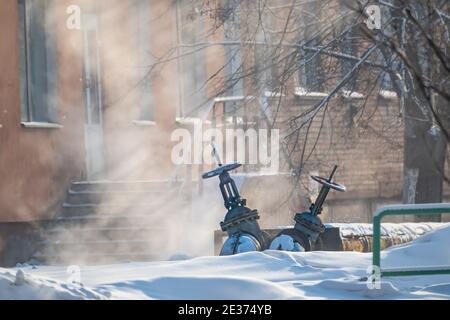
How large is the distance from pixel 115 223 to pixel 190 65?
14.6ft

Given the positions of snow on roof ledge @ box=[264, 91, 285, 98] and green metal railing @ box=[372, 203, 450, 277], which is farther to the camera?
snow on roof ledge @ box=[264, 91, 285, 98]

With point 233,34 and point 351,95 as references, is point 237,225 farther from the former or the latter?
point 233,34

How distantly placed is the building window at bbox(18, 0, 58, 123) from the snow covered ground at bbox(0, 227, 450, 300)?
7.25 meters

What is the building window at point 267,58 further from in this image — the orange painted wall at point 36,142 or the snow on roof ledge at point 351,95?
the orange painted wall at point 36,142

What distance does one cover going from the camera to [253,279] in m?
4.86

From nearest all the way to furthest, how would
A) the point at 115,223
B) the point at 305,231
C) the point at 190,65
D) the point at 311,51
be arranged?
the point at 305,231 → the point at 311,51 → the point at 115,223 → the point at 190,65

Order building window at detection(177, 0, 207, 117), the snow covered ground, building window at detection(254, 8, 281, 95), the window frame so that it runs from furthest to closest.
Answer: building window at detection(177, 0, 207, 117)
the window frame
building window at detection(254, 8, 281, 95)
the snow covered ground

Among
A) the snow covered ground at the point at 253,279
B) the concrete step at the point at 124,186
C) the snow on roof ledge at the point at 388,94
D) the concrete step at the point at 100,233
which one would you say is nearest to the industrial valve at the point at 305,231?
the snow covered ground at the point at 253,279

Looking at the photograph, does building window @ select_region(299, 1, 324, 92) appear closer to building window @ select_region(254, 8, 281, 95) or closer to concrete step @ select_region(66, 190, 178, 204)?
building window @ select_region(254, 8, 281, 95)

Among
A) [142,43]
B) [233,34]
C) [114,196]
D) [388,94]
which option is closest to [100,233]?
[114,196]

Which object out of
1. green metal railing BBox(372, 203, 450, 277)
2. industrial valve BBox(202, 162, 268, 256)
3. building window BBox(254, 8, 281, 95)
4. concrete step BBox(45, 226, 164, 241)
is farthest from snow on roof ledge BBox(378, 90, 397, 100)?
green metal railing BBox(372, 203, 450, 277)

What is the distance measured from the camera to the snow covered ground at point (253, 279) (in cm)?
444

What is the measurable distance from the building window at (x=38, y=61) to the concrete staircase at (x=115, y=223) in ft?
3.85

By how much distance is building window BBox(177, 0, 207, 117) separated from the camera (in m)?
15.4
